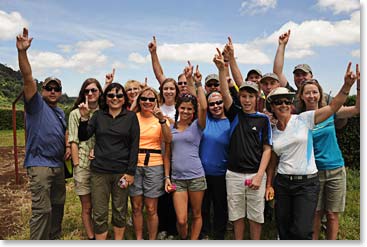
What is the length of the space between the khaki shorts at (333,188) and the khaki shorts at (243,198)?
716mm

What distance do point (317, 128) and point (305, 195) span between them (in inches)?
31.6

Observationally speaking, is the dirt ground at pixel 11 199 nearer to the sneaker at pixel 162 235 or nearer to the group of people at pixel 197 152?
the group of people at pixel 197 152

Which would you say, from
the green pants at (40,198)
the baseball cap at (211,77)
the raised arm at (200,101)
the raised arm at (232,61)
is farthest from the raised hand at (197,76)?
the green pants at (40,198)

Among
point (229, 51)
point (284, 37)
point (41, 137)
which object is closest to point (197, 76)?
point (229, 51)

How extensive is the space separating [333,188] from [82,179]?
3089mm

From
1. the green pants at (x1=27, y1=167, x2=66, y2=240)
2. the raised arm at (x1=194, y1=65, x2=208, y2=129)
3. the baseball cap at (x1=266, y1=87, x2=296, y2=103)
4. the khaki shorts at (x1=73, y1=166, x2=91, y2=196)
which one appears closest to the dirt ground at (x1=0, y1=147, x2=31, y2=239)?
the green pants at (x1=27, y1=167, x2=66, y2=240)

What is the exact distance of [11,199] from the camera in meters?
7.38

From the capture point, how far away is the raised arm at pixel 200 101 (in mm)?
4105

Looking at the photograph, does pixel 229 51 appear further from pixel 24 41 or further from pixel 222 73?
pixel 24 41

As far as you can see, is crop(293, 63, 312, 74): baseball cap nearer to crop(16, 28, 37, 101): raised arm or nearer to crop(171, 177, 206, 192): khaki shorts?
crop(171, 177, 206, 192): khaki shorts

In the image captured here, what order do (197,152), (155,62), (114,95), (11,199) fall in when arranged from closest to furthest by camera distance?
(114,95) < (197,152) < (155,62) < (11,199)

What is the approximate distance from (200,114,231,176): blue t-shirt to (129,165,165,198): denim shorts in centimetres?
59

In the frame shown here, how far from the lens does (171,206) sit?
4.95 metres

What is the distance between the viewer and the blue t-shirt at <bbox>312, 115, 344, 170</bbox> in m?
3.90
